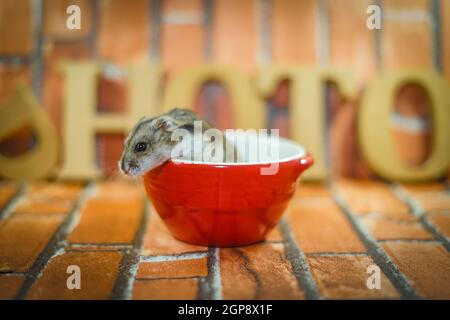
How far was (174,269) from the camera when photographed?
1.28 metres

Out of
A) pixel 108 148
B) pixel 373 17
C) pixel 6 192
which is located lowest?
pixel 6 192

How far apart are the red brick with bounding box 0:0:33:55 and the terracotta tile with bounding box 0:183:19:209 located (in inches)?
25.7

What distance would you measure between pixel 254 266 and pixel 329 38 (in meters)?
1.42

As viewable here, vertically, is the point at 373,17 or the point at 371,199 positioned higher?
the point at 373,17

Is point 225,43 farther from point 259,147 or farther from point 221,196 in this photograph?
point 221,196

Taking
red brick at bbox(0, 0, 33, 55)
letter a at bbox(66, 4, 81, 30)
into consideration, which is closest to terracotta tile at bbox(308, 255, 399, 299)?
letter a at bbox(66, 4, 81, 30)

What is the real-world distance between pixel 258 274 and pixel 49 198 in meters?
1.06

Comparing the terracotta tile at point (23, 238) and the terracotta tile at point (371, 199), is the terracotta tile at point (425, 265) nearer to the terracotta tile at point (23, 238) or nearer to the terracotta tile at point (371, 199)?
the terracotta tile at point (371, 199)

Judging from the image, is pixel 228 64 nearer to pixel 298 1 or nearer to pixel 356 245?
pixel 298 1

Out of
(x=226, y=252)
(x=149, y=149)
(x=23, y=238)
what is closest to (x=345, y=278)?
(x=226, y=252)

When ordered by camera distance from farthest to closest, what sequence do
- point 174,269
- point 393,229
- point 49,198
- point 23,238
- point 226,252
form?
point 49,198, point 393,229, point 23,238, point 226,252, point 174,269

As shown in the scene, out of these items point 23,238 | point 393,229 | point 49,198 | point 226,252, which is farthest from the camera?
point 49,198

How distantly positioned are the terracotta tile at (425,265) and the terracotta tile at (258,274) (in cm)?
29
